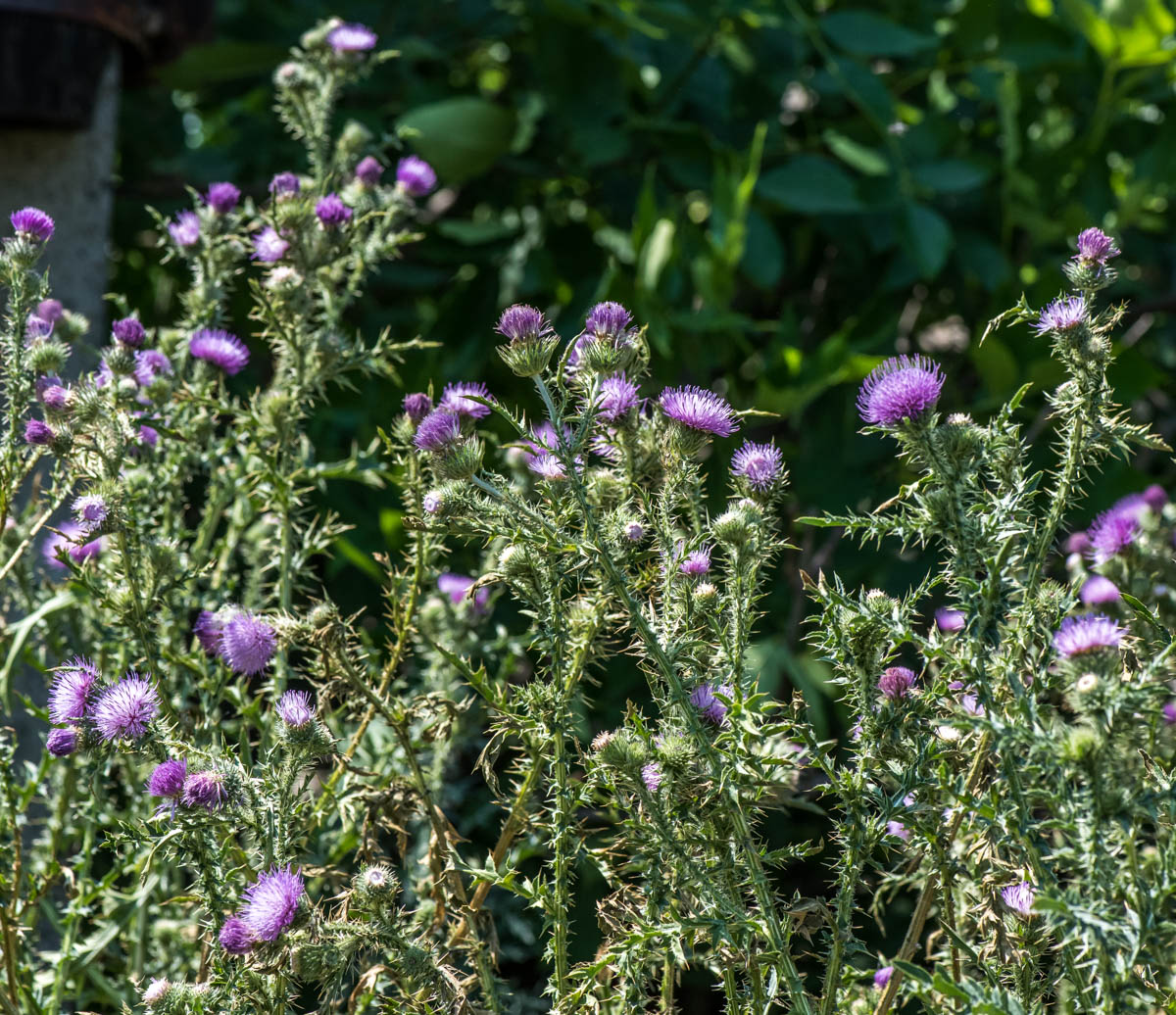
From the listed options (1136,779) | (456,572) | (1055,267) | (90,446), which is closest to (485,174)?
(456,572)

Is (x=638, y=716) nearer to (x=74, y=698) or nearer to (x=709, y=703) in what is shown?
(x=709, y=703)

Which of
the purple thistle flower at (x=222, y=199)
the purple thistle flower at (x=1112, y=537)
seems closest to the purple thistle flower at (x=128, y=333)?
the purple thistle flower at (x=222, y=199)

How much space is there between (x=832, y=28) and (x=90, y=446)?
1.63 m

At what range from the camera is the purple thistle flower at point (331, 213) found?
1.25 meters

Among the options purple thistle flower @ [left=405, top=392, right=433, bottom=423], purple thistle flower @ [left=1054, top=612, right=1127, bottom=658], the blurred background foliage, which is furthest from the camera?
the blurred background foliage

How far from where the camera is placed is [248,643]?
1043 mm

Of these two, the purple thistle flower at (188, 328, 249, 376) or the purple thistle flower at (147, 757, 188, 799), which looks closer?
the purple thistle flower at (147, 757, 188, 799)

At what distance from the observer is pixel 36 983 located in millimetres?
1152

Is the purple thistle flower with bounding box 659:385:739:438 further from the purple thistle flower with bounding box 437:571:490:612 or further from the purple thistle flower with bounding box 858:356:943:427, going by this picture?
the purple thistle flower with bounding box 437:571:490:612

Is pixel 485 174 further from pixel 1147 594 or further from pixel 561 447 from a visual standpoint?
pixel 561 447

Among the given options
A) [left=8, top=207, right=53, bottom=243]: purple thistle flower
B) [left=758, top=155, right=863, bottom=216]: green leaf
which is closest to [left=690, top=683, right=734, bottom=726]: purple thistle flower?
[left=8, top=207, right=53, bottom=243]: purple thistle flower

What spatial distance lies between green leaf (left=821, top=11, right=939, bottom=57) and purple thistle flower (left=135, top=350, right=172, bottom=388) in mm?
1407

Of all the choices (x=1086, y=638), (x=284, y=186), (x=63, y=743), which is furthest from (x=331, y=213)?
(x=1086, y=638)

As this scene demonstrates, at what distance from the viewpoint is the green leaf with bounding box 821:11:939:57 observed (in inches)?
87.8
